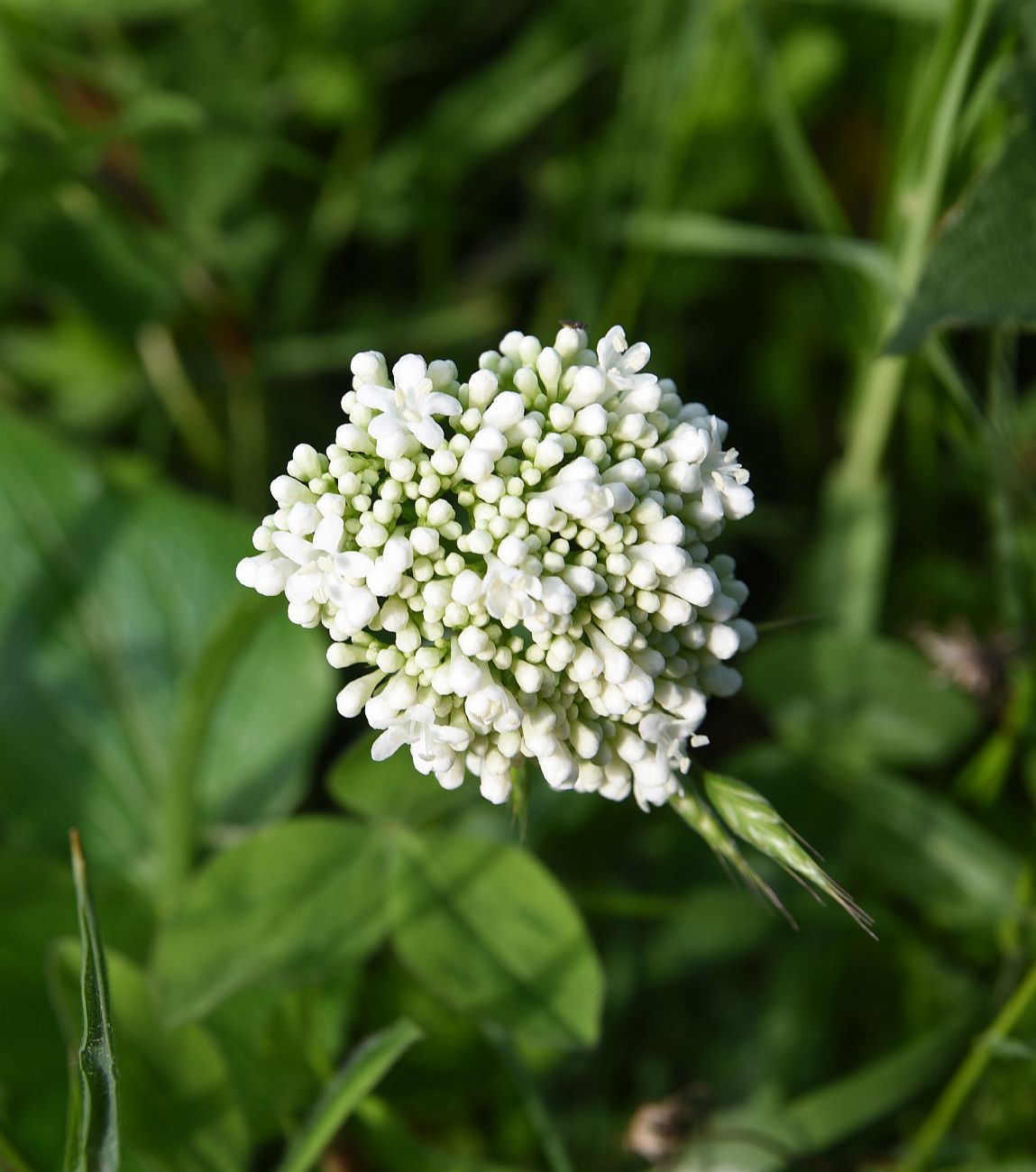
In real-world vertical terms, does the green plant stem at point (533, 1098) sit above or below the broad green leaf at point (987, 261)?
below

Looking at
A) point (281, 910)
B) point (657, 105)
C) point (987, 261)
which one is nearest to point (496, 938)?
point (281, 910)

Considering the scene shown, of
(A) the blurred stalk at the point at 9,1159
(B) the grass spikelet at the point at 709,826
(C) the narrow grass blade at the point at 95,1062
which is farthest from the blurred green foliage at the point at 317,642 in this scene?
(B) the grass spikelet at the point at 709,826

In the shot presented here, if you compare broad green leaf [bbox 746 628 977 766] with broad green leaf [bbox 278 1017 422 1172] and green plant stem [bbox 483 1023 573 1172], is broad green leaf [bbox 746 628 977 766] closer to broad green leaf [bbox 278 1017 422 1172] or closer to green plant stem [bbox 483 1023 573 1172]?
green plant stem [bbox 483 1023 573 1172]

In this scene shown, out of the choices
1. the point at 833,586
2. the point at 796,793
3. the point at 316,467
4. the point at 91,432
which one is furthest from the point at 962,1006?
the point at 91,432

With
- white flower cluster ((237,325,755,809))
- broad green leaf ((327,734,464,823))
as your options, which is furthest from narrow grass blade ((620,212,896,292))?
broad green leaf ((327,734,464,823))

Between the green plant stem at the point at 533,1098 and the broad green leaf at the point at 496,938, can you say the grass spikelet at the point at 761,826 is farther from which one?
the green plant stem at the point at 533,1098

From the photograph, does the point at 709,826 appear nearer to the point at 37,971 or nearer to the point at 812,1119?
the point at 812,1119

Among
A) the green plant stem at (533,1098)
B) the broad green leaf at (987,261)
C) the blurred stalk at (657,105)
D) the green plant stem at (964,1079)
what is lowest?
the green plant stem at (964,1079)
